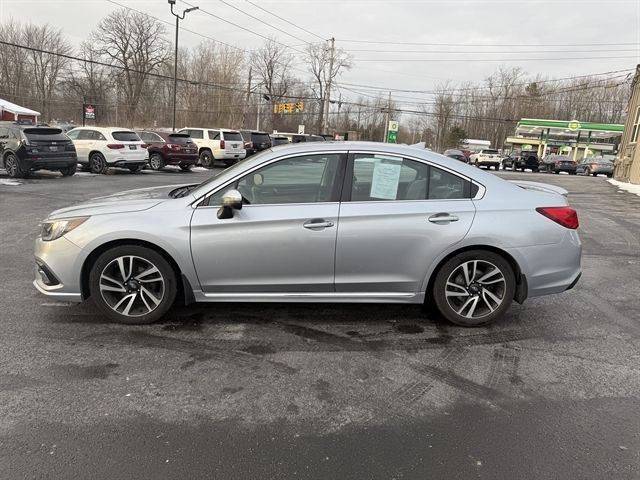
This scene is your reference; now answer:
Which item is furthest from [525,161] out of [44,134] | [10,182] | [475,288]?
[475,288]

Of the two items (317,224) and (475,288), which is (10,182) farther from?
(475,288)

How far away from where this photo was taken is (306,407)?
3039 millimetres

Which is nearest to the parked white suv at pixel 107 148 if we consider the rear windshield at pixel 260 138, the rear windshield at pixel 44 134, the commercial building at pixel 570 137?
the rear windshield at pixel 44 134

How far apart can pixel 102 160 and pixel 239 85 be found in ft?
126

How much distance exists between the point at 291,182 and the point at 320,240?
58 centimetres

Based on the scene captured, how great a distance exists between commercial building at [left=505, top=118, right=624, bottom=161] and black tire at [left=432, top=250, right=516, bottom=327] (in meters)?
58.7

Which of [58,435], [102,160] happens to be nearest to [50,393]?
[58,435]

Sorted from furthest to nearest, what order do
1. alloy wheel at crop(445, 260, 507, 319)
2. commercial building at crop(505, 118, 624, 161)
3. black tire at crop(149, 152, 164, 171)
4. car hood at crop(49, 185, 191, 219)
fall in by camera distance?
commercial building at crop(505, 118, 624, 161) → black tire at crop(149, 152, 164, 171) → alloy wheel at crop(445, 260, 507, 319) → car hood at crop(49, 185, 191, 219)

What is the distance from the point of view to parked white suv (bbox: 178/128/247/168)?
79.6 feet

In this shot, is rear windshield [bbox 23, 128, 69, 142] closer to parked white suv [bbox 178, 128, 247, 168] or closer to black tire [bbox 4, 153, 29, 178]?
black tire [bbox 4, 153, 29, 178]

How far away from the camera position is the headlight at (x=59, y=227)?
4.01 m

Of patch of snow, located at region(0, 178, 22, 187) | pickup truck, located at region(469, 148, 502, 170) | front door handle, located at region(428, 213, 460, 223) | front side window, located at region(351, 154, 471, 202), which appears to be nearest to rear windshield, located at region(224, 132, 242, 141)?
patch of snow, located at region(0, 178, 22, 187)

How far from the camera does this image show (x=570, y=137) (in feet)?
200

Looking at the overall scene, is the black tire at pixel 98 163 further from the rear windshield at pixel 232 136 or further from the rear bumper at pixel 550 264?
the rear bumper at pixel 550 264
